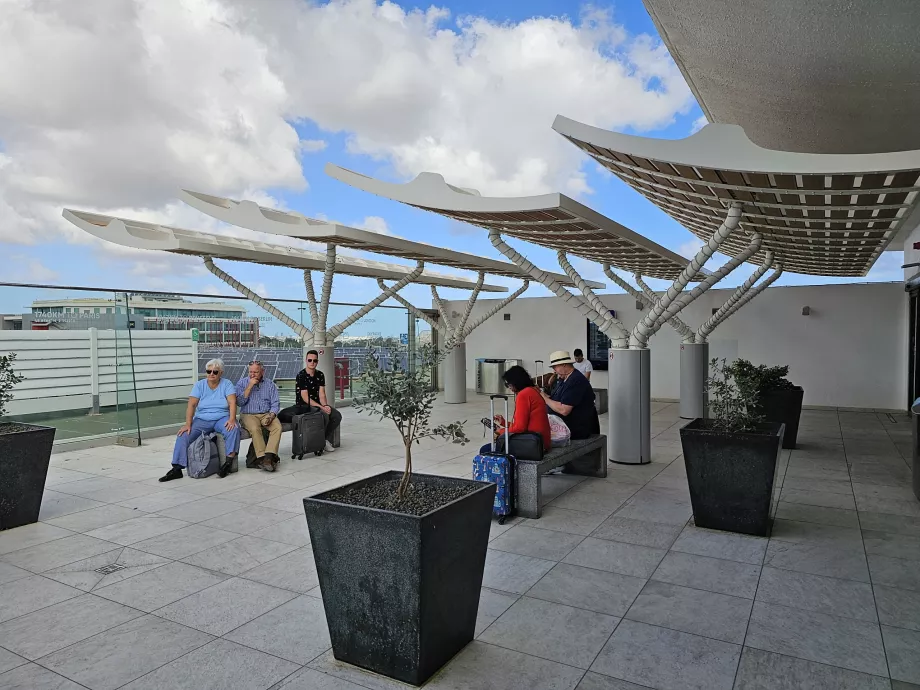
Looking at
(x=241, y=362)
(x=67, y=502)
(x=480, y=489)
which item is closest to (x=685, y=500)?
(x=480, y=489)

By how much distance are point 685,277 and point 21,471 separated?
277 inches

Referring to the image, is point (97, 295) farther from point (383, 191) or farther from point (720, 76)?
point (720, 76)

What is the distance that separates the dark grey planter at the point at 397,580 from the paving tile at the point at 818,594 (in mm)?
2000

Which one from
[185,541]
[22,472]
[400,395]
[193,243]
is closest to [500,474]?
[400,395]

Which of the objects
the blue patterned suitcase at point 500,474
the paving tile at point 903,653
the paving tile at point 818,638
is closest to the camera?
the paving tile at point 903,653

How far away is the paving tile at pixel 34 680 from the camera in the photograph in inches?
114

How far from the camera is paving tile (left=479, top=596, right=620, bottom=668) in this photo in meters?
3.16

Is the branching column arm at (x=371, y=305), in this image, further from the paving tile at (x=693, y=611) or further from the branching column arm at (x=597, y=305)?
the paving tile at (x=693, y=611)

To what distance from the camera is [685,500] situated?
19.9 ft

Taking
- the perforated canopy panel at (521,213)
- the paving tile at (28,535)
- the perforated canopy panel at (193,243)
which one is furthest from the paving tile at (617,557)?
the perforated canopy panel at (193,243)

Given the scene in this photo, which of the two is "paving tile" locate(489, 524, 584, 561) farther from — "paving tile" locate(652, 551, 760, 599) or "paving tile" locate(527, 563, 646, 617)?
"paving tile" locate(652, 551, 760, 599)

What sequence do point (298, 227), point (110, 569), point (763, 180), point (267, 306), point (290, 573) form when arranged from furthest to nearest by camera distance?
point (267, 306) → point (298, 227) → point (763, 180) → point (110, 569) → point (290, 573)

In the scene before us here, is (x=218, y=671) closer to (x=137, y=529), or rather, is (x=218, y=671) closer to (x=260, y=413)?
(x=137, y=529)

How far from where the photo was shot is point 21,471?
17.4 feet
